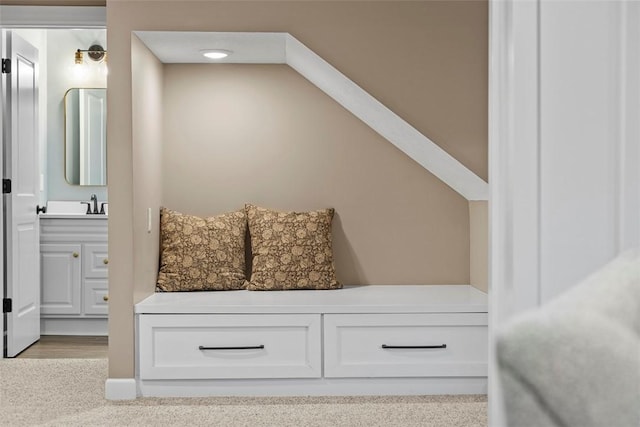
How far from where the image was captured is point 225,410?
11.1ft

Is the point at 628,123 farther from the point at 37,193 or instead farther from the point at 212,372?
the point at 37,193

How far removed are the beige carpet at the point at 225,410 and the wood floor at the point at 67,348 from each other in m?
0.78

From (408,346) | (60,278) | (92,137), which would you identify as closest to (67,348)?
(60,278)

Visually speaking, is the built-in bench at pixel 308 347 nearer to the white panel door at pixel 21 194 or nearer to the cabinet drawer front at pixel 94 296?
the white panel door at pixel 21 194

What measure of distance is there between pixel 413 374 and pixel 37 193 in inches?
115

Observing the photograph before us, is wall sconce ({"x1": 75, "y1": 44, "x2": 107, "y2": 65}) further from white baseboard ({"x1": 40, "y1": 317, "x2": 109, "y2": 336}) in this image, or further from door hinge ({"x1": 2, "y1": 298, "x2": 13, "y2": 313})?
door hinge ({"x1": 2, "y1": 298, "x2": 13, "y2": 313})

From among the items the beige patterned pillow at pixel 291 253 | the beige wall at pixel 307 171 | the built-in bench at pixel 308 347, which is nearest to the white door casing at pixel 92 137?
the beige wall at pixel 307 171

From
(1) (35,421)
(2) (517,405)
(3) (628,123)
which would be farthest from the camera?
(1) (35,421)

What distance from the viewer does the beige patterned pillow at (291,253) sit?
13.3ft

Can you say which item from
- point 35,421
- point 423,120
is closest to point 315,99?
point 423,120

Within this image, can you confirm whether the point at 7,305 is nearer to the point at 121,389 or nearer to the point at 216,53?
the point at 121,389

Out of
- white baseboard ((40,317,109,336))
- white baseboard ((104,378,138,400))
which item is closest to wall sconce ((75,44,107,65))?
white baseboard ((40,317,109,336))

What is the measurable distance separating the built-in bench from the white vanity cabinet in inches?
73.3

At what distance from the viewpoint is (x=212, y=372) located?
359cm
